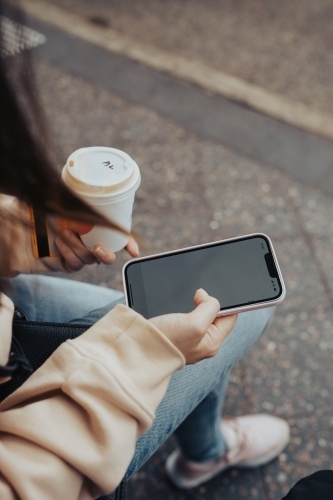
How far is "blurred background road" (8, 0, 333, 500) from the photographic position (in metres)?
1.65

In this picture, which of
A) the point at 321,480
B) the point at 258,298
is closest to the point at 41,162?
the point at 258,298

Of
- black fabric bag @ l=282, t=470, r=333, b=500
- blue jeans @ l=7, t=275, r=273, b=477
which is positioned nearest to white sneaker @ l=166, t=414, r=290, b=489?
blue jeans @ l=7, t=275, r=273, b=477

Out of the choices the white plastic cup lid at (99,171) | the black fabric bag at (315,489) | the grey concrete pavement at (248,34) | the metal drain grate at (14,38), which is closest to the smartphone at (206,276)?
the white plastic cup lid at (99,171)

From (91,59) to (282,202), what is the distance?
4.77 ft

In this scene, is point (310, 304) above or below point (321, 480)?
below

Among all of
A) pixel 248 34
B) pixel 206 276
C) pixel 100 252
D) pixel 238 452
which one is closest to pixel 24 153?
pixel 100 252

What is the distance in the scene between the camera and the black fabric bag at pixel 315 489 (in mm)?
867

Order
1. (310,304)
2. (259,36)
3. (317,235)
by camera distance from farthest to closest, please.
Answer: (259,36)
(317,235)
(310,304)

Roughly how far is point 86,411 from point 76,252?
1.50 ft

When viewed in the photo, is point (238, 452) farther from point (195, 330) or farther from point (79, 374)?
point (79, 374)

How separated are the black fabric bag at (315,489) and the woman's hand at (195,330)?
0.29 meters

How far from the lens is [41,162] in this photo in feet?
2.78

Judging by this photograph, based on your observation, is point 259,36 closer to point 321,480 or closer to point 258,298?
point 258,298

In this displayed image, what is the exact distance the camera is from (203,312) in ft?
3.14
